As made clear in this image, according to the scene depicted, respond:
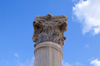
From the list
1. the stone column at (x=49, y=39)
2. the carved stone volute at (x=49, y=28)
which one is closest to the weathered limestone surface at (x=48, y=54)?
the stone column at (x=49, y=39)

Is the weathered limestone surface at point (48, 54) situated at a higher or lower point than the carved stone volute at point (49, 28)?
lower

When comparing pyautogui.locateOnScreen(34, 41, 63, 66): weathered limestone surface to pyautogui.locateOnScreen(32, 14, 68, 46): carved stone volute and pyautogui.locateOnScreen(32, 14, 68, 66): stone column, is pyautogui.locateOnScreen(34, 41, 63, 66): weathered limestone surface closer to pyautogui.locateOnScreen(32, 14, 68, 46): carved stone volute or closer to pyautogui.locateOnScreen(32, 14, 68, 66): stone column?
pyautogui.locateOnScreen(32, 14, 68, 66): stone column

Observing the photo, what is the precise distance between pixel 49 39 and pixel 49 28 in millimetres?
955

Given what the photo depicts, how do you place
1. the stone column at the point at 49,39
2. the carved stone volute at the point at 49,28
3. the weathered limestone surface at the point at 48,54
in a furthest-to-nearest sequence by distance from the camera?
1. the carved stone volute at the point at 49,28
2. the stone column at the point at 49,39
3. the weathered limestone surface at the point at 48,54

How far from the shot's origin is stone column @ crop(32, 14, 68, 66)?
32.6 ft

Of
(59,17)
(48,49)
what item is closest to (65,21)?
(59,17)

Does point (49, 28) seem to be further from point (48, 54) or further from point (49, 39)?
point (48, 54)

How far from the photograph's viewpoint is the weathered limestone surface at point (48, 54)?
973 centimetres

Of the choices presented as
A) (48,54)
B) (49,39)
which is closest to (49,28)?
(49,39)

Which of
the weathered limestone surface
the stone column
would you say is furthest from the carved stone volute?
the weathered limestone surface

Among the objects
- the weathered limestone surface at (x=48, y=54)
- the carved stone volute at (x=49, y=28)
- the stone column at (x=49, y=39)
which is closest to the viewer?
the weathered limestone surface at (x=48, y=54)

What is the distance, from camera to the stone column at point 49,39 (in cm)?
995

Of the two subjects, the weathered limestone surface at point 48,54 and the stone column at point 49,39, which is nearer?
the weathered limestone surface at point 48,54

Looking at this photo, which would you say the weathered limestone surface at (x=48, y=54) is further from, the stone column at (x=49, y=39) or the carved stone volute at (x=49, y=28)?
the carved stone volute at (x=49, y=28)
